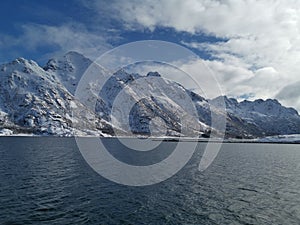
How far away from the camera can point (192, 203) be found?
158ft

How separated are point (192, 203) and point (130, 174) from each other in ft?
102

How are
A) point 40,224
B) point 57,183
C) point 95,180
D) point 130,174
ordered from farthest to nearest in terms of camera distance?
point 130,174
point 95,180
point 57,183
point 40,224

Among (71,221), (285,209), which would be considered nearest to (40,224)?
(71,221)

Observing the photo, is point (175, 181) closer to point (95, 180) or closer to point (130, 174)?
point (130, 174)

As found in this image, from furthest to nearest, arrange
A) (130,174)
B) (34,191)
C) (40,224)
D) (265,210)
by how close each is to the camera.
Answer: (130,174) → (34,191) → (265,210) → (40,224)

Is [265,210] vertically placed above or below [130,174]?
below

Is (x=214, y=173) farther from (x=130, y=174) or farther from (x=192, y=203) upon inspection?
(x=192, y=203)

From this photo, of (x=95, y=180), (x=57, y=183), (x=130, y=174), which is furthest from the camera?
(x=130, y=174)

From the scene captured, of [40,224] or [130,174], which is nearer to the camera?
[40,224]

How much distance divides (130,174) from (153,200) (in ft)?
89.9

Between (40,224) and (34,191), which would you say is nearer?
(40,224)

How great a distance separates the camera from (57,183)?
2386 inches

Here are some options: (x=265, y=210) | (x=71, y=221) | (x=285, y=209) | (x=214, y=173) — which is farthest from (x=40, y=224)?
(x=214, y=173)

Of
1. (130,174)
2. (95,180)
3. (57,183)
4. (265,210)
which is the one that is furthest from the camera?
(130,174)
